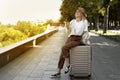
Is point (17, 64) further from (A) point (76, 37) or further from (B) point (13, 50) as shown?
(A) point (76, 37)

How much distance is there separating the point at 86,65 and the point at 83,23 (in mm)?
1096

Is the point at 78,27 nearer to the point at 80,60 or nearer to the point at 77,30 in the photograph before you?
the point at 77,30

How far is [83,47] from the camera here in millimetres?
9266

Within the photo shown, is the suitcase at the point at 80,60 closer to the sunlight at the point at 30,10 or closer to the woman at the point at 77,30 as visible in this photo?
the woman at the point at 77,30

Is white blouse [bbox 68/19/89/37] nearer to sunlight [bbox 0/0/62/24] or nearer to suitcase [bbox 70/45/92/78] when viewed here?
suitcase [bbox 70/45/92/78]

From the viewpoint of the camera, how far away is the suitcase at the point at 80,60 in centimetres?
928

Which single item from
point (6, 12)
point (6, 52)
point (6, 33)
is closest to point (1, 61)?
point (6, 52)

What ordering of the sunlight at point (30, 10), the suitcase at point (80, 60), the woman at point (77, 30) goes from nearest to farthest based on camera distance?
the suitcase at point (80, 60), the woman at point (77, 30), the sunlight at point (30, 10)

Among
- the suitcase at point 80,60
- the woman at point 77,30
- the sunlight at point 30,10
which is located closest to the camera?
the suitcase at point 80,60

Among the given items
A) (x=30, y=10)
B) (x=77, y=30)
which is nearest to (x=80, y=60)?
(x=77, y=30)

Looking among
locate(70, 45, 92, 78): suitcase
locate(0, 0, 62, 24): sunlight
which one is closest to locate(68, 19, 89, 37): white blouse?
locate(70, 45, 92, 78): suitcase

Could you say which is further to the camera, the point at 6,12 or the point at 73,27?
the point at 6,12

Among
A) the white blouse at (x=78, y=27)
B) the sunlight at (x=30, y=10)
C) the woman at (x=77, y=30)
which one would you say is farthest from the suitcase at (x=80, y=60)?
the sunlight at (x=30, y=10)

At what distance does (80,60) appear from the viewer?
934 centimetres
